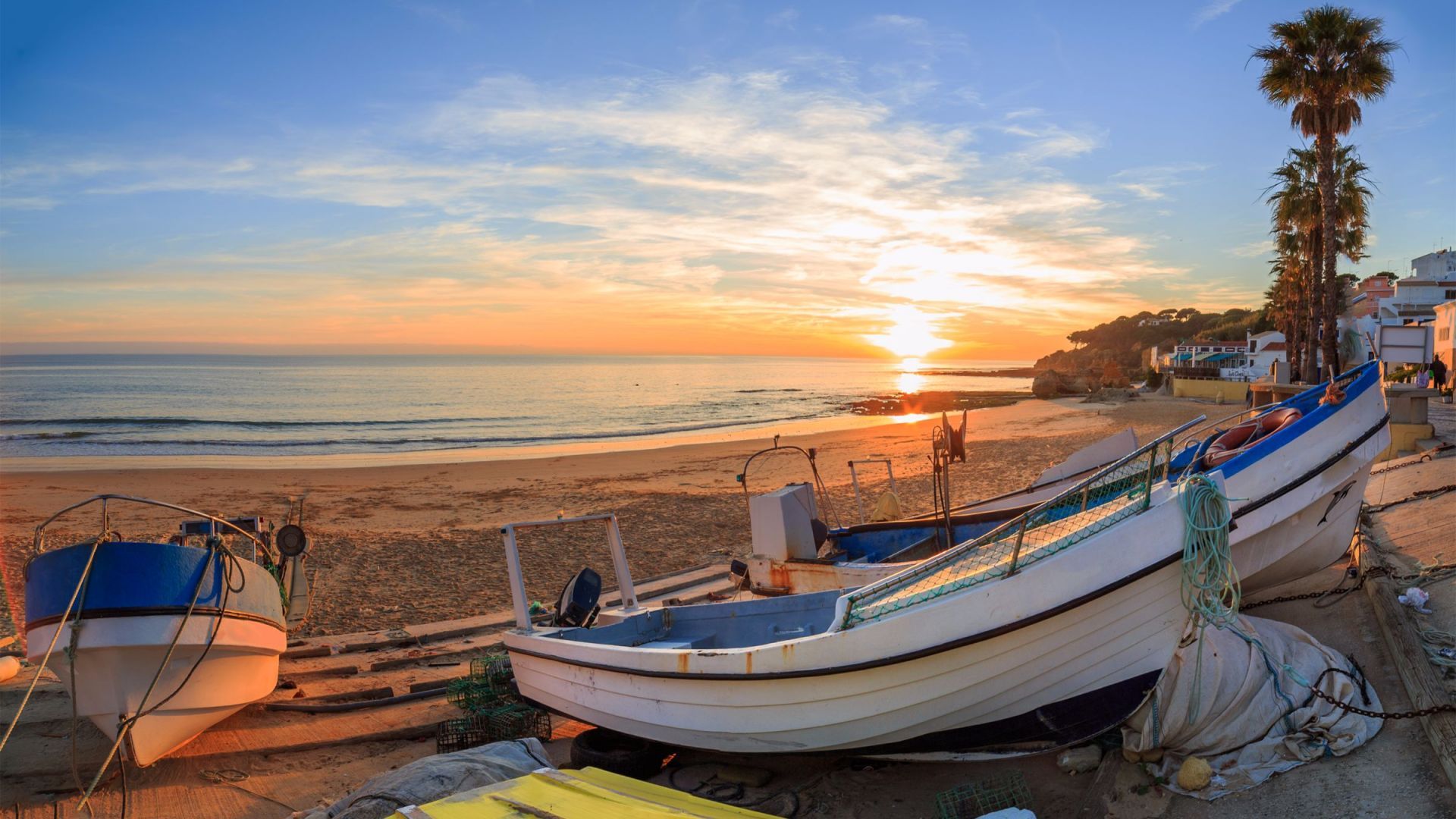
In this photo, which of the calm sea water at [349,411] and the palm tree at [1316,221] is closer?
the palm tree at [1316,221]

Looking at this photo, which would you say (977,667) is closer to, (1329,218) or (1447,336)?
(1329,218)

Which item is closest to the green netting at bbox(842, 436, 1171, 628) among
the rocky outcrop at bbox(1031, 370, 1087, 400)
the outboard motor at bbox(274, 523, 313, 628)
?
the outboard motor at bbox(274, 523, 313, 628)

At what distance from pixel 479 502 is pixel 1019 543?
16.4 metres

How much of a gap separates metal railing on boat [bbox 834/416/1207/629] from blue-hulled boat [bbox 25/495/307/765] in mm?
4855

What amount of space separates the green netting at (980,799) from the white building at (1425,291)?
55.6m

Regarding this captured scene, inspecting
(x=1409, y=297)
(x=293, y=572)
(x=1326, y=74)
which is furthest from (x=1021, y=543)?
(x=1409, y=297)

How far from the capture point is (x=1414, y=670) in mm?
5238

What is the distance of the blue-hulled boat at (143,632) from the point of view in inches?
236

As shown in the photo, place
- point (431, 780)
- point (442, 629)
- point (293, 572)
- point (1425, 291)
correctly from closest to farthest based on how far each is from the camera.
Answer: point (431, 780) → point (293, 572) → point (442, 629) → point (1425, 291)

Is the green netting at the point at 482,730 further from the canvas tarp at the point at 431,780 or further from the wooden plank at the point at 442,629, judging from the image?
the wooden plank at the point at 442,629

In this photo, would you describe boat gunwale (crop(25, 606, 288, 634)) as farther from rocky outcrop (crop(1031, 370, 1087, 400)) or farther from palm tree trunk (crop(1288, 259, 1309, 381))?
rocky outcrop (crop(1031, 370, 1087, 400))

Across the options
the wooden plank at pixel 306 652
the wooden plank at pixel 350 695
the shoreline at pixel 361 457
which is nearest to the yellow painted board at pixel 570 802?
the wooden plank at pixel 350 695

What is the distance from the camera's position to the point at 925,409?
61812 millimetres

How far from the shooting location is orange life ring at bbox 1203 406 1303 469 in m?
6.89
